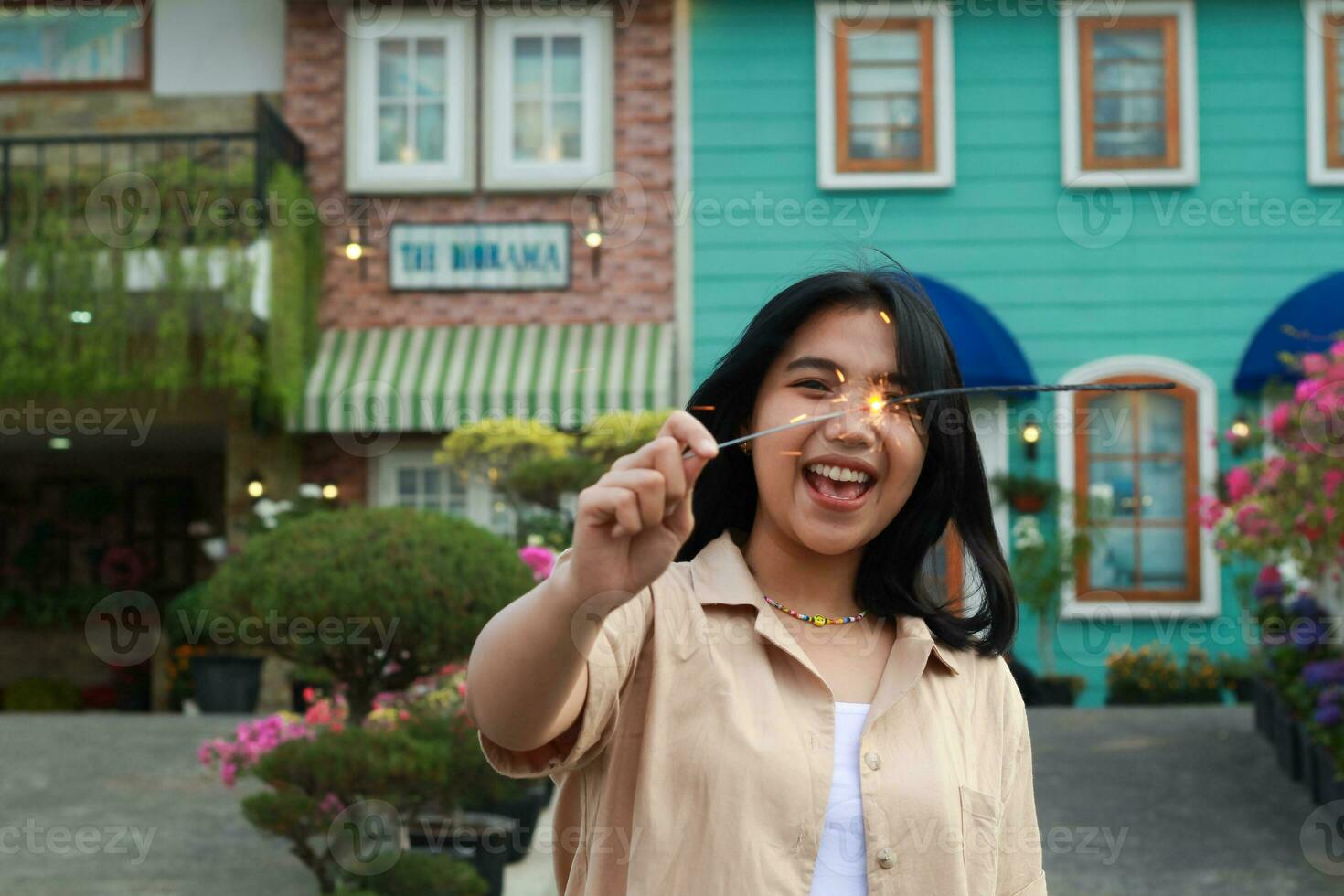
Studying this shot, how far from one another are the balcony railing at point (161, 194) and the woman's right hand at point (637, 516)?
9.16 meters

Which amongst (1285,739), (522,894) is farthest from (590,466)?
(1285,739)

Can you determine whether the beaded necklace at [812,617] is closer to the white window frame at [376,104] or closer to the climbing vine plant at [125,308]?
the climbing vine plant at [125,308]

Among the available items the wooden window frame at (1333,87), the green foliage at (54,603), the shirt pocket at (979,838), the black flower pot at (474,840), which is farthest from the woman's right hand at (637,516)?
the green foliage at (54,603)

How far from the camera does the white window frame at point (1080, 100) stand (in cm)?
1088

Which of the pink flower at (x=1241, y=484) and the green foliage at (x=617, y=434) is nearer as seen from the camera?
the pink flower at (x=1241, y=484)

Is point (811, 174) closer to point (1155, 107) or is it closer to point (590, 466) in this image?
point (1155, 107)

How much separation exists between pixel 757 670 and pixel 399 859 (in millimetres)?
3502

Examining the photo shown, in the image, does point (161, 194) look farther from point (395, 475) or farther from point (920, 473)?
point (920, 473)

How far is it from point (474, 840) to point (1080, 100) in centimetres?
777

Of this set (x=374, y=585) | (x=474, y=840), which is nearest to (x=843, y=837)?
(x=374, y=585)

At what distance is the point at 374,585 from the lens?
15.9 feet

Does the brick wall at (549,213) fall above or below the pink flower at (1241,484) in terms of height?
above

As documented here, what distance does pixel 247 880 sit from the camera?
221 inches

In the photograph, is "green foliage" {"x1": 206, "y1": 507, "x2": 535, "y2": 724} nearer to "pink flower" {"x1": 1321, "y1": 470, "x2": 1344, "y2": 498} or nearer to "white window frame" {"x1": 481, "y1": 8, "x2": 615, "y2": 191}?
"pink flower" {"x1": 1321, "y1": 470, "x2": 1344, "y2": 498}
